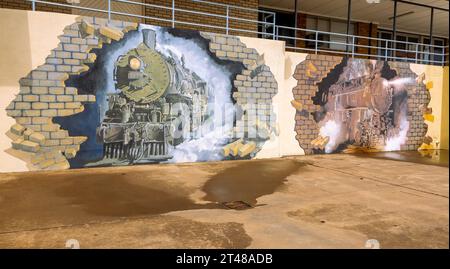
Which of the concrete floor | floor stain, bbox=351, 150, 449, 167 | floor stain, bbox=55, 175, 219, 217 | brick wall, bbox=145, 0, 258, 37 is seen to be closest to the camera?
the concrete floor

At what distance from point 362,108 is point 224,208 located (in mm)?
7099

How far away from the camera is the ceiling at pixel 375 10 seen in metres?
12.4

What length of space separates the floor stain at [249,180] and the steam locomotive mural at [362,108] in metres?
2.14

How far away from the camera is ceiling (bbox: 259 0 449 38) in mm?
12423

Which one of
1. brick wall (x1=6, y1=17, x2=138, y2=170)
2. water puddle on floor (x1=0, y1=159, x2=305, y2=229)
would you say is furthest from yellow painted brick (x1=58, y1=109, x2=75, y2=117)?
water puddle on floor (x1=0, y1=159, x2=305, y2=229)

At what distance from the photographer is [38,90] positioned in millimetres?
6414

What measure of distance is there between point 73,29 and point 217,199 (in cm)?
440

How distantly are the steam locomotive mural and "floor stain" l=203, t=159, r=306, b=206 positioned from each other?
7.02ft

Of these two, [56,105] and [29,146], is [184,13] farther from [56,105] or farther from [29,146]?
[29,146]

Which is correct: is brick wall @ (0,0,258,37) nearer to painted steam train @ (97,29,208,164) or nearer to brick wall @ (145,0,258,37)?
brick wall @ (145,0,258,37)

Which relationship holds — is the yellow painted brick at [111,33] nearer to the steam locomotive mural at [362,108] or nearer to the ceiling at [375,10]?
the steam locomotive mural at [362,108]

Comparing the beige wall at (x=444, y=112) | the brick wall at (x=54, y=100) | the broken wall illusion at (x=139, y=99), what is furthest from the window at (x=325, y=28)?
the brick wall at (x=54, y=100)

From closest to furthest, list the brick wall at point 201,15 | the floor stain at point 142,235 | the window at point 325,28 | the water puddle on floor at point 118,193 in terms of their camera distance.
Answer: the floor stain at point 142,235
the water puddle on floor at point 118,193
the brick wall at point 201,15
the window at point 325,28

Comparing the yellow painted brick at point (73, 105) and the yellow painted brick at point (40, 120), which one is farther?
the yellow painted brick at point (73, 105)
